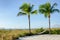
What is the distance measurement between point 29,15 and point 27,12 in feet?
2.07

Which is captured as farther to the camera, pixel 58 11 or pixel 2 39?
pixel 58 11

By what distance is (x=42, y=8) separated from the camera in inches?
1176

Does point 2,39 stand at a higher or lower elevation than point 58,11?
lower

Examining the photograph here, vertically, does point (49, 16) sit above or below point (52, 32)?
above

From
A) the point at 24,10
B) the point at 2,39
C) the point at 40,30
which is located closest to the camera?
the point at 2,39

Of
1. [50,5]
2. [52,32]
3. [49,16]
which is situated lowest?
[52,32]

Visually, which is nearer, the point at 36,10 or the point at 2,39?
the point at 2,39

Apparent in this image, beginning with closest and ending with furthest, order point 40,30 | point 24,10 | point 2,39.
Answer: point 2,39 < point 24,10 < point 40,30

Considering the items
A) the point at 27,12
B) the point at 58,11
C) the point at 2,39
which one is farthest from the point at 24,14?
the point at 2,39

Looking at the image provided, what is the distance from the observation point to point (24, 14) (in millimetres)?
28797

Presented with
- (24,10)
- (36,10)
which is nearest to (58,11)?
(36,10)

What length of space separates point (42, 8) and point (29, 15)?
8.50 ft

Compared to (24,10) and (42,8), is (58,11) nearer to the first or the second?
(42,8)

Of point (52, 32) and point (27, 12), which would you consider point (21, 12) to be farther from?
point (52, 32)
